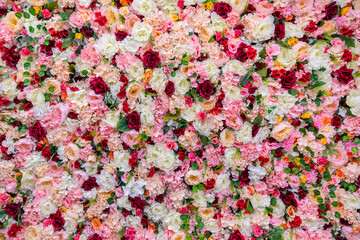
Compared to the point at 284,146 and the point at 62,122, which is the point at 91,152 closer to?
the point at 62,122

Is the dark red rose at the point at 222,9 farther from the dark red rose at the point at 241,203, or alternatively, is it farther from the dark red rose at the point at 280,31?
the dark red rose at the point at 241,203

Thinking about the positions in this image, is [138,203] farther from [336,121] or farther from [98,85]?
[336,121]

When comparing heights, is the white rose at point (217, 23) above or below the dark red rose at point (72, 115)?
above

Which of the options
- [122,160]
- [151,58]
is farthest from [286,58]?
[122,160]

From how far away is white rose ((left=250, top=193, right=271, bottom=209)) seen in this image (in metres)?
1.57

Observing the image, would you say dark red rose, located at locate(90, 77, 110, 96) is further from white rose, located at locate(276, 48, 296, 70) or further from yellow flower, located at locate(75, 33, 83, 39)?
white rose, located at locate(276, 48, 296, 70)

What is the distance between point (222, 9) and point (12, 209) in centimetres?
180

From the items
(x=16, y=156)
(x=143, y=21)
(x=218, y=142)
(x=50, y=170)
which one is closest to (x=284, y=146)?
(x=218, y=142)

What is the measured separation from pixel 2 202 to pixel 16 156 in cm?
32

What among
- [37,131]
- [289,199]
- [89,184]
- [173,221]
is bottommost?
[173,221]

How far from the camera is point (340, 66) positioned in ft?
4.97

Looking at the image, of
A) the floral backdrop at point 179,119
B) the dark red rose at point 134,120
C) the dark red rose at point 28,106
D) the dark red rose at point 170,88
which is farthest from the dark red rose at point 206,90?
the dark red rose at point 28,106

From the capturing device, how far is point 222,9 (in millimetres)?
1464

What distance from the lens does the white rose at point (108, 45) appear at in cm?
149
